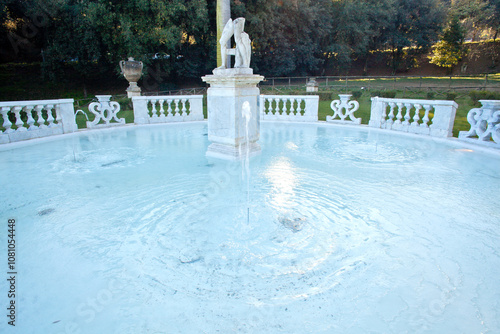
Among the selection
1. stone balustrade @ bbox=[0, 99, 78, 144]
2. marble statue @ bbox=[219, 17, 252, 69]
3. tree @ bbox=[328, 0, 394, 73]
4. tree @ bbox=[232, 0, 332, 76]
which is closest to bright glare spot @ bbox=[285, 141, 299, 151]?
marble statue @ bbox=[219, 17, 252, 69]

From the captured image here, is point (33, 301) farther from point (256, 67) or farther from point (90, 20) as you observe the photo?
point (256, 67)

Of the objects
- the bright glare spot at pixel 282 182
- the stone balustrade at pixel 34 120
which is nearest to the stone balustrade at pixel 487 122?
the bright glare spot at pixel 282 182

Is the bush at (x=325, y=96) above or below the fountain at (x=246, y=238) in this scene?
above

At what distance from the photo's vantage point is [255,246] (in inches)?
119

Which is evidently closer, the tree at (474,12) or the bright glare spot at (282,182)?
the bright glare spot at (282,182)

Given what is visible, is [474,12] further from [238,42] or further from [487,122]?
[238,42]

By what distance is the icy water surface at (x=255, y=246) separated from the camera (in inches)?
86.3

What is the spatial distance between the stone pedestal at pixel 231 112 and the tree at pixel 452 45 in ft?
132

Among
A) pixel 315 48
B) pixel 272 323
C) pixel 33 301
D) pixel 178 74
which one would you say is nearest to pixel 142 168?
pixel 33 301

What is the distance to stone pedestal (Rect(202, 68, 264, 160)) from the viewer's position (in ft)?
20.0

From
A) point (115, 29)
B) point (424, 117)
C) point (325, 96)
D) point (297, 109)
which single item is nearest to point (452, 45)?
point (325, 96)

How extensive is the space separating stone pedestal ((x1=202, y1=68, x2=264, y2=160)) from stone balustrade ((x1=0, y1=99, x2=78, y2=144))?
13.9ft

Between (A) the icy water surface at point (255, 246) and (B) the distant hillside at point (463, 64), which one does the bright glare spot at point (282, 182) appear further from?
(B) the distant hillside at point (463, 64)

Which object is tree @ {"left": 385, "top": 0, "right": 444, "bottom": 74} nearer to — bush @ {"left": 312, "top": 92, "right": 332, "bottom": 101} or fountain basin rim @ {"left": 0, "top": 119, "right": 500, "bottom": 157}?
bush @ {"left": 312, "top": 92, "right": 332, "bottom": 101}
